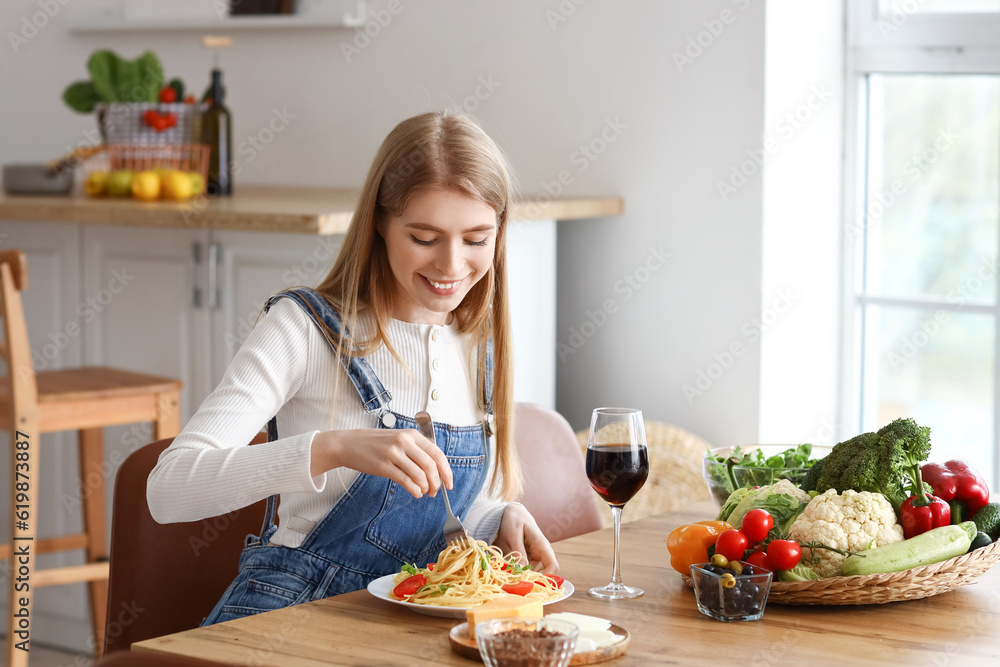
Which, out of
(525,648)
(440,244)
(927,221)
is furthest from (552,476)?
(927,221)

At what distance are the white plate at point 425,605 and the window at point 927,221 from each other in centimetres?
185

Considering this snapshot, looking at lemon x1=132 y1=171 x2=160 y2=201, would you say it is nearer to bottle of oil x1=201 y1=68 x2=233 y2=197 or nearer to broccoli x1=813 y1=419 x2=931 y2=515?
bottle of oil x1=201 y1=68 x2=233 y2=197

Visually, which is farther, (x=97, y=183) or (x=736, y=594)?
(x=97, y=183)

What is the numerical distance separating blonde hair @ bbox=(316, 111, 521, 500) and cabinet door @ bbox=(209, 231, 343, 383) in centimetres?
88

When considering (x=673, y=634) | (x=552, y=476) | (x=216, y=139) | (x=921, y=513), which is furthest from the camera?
(x=216, y=139)

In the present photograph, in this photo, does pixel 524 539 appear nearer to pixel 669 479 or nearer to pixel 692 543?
pixel 692 543

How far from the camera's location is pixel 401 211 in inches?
57.4

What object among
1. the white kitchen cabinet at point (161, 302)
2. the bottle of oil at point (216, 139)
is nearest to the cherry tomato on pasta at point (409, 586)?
the white kitchen cabinet at point (161, 302)

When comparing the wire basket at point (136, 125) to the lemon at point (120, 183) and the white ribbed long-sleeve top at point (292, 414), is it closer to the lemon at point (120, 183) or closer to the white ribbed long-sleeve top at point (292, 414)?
the lemon at point (120, 183)

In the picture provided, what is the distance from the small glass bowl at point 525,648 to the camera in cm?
92

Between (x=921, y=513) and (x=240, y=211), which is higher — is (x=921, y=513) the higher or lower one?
the lower one

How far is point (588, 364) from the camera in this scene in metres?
2.92

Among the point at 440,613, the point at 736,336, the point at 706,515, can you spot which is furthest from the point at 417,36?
the point at 440,613

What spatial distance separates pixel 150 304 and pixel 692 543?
1.89 meters
